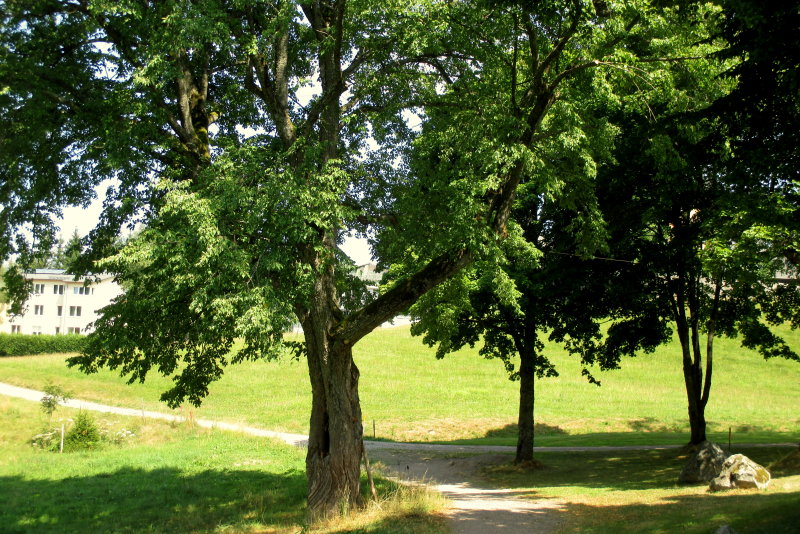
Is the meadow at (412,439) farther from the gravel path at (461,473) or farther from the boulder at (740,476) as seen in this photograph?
the gravel path at (461,473)

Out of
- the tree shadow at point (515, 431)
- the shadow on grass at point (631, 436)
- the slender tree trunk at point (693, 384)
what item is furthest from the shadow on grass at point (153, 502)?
the tree shadow at point (515, 431)

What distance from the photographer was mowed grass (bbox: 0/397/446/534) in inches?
511

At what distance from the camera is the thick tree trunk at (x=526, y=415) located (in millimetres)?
21844

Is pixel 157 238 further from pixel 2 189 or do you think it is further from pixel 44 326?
pixel 44 326

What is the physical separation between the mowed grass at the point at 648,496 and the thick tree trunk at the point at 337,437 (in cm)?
402

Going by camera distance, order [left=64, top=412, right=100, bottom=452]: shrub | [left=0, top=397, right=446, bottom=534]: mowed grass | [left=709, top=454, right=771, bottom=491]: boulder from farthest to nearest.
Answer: [left=64, top=412, right=100, bottom=452]: shrub < [left=0, top=397, right=446, bottom=534]: mowed grass < [left=709, top=454, right=771, bottom=491]: boulder

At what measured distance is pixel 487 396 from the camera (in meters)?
41.8

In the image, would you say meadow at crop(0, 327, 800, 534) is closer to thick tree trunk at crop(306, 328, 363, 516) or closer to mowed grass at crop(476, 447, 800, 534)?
mowed grass at crop(476, 447, 800, 534)

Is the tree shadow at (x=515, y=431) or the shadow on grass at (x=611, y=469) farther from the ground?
the shadow on grass at (x=611, y=469)

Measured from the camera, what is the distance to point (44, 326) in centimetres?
7800

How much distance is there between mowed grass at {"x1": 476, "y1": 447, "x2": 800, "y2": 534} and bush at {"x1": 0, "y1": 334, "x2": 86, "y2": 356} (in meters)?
46.9

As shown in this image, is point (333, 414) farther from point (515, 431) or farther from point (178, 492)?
point (515, 431)

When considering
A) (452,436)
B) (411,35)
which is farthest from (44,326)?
(411,35)

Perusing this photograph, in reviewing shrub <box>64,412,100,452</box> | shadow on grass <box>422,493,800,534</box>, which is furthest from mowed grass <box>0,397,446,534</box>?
shadow on grass <box>422,493,800,534</box>
